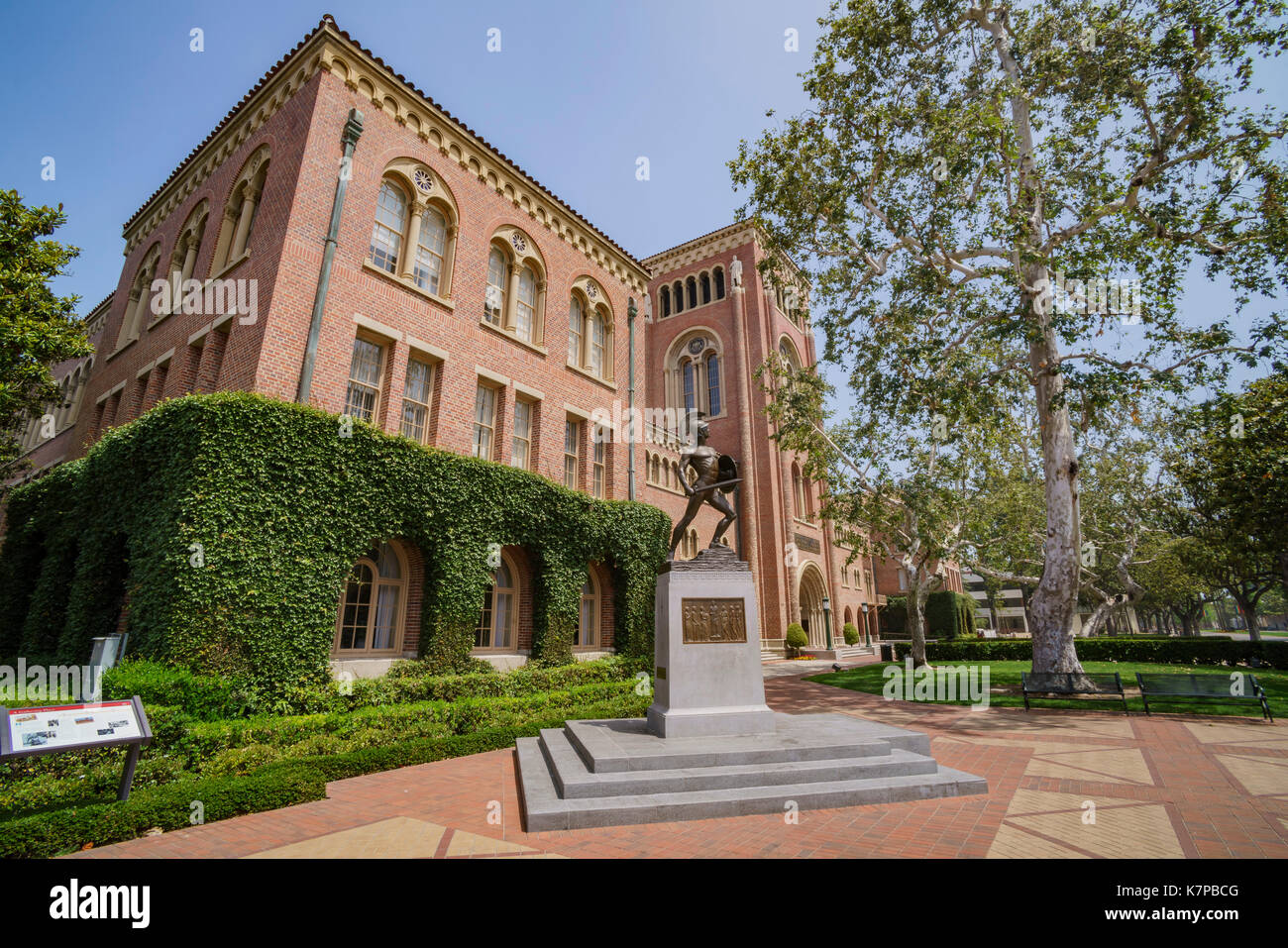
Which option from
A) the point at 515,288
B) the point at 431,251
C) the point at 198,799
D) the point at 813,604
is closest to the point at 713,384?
the point at 813,604

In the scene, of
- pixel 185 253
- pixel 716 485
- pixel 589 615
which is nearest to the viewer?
pixel 716 485

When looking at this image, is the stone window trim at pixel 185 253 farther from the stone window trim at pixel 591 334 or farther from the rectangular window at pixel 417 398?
A: the stone window trim at pixel 591 334

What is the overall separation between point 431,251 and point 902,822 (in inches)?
622

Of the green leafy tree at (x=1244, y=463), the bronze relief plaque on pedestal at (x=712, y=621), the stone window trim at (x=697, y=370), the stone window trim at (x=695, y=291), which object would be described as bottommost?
the bronze relief plaque on pedestal at (x=712, y=621)

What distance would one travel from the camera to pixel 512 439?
1588 cm

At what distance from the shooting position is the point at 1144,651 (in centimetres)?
2441

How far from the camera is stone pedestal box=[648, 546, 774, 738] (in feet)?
24.5

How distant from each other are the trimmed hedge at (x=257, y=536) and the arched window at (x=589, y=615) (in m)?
2.22

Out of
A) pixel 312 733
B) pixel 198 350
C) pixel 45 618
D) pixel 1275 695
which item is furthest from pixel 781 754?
pixel 45 618

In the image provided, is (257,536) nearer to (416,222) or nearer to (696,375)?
(416,222)

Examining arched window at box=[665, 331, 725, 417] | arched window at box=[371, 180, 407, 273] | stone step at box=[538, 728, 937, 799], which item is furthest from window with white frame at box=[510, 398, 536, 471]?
arched window at box=[665, 331, 725, 417]

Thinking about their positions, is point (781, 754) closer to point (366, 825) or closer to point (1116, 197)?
point (366, 825)

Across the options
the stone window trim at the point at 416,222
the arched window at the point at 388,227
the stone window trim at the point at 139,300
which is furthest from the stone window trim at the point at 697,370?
the stone window trim at the point at 139,300

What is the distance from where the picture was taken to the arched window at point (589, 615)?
56.7 ft
